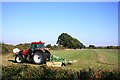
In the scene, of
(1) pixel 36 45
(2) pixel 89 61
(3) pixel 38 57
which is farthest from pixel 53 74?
(2) pixel 89 61

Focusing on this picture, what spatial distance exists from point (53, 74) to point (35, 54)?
776 cm

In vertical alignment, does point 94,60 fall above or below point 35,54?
below

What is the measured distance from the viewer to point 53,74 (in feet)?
39.3

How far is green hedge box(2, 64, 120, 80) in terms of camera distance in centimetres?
1142

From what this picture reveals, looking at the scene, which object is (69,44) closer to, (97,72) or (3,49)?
(3,49)

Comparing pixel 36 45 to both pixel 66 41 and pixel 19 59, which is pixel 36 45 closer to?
pixel 19 59

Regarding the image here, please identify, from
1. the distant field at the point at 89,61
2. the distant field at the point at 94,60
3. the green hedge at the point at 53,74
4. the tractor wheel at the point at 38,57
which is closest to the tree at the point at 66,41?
the distant field at the point at 94,60

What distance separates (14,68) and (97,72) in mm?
4483

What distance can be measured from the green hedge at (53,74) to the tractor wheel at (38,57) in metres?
6.13

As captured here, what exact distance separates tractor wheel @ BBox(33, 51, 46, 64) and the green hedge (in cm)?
613

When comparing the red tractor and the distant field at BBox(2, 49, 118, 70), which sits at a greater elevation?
the red tractor

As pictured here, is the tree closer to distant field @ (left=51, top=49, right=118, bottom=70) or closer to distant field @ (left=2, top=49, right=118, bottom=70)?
distant field @ (left=51, top=49, right=118, bottom=70)

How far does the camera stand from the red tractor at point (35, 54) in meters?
19.3

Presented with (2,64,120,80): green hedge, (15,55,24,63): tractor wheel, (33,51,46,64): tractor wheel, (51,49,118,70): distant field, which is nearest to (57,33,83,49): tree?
(51,49,118,70): distant field
